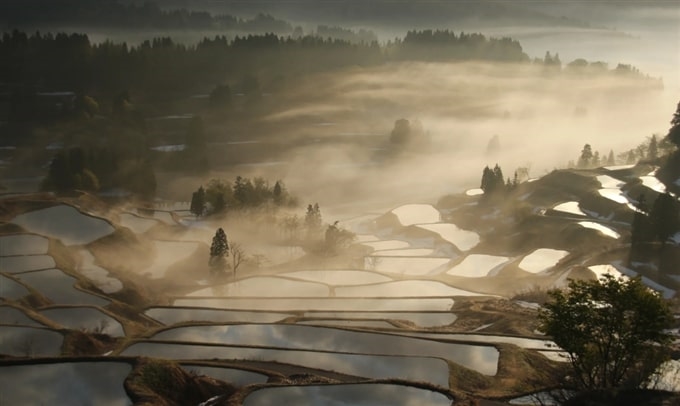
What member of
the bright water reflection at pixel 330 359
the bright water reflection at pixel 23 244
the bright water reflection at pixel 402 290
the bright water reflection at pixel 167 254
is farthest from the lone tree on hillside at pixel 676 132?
the bright water reflection at pixel 23 244

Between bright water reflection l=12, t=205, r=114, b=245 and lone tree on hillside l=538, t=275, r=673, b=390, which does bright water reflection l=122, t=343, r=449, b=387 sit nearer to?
lone tree on hillside l=538, t=275, r=673, b=390

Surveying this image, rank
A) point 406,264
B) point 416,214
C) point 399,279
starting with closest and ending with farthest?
point 399,279 < point 406,264 < point 416,214

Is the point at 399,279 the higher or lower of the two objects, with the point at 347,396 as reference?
lower

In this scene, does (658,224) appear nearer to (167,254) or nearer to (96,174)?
(167,254)

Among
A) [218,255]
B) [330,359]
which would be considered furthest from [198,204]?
[330,359]

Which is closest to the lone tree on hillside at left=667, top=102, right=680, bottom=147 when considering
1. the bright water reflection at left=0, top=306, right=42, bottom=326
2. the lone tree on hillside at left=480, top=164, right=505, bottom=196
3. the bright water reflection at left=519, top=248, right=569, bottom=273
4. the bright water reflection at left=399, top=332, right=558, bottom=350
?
the lone tree on hillside at left=480, top=164, right=505, bottom=196

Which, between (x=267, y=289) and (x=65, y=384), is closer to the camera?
(x=65, y=384)
